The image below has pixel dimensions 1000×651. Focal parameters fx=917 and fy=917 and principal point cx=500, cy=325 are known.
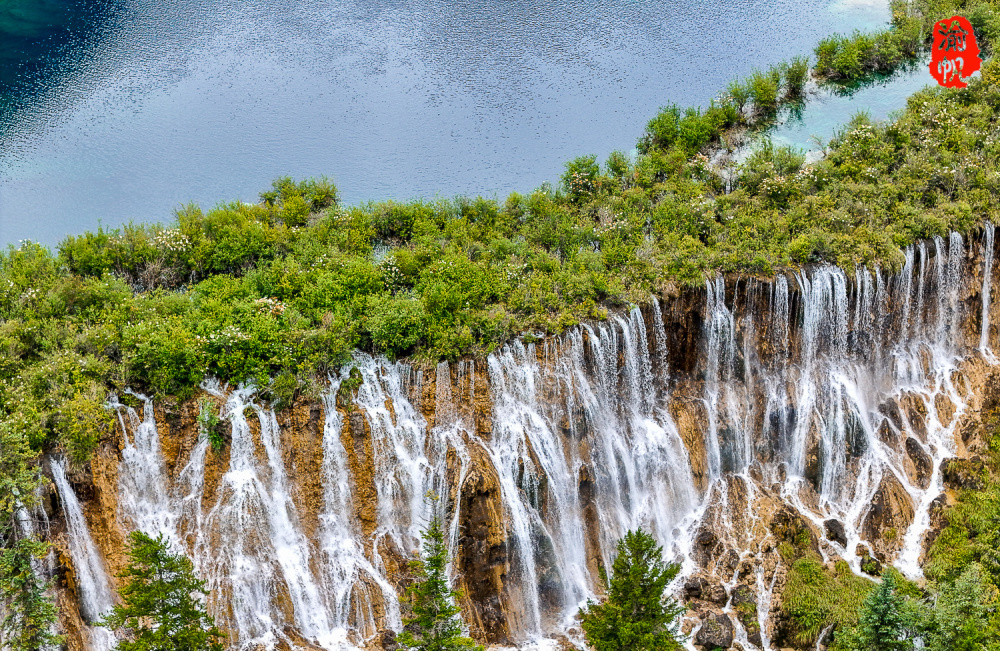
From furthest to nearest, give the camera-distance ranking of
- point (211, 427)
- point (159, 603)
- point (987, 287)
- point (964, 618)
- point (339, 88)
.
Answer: point (339, 88)
point (987, 287)
point (211, 427)
point (964, 618)
point (159, 603)

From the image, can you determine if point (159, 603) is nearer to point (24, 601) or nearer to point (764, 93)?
point (24, 601)

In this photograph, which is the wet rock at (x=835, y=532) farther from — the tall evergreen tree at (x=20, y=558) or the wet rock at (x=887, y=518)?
the tall evergreen tree at (x=20, y=558)

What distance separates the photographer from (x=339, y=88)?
4712cm

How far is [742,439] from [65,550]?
21.3 metres

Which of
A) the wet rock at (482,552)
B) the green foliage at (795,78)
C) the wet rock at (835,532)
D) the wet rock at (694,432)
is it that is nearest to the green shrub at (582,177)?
the wet rock at (694,432)

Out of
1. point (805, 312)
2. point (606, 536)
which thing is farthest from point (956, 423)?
point (606, 536)

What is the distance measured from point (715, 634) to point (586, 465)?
20.8 ft

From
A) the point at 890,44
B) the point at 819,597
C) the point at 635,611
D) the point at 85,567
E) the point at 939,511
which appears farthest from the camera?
the point at 890,44

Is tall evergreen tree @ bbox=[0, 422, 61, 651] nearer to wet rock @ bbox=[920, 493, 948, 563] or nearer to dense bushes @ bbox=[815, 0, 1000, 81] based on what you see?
wet rock @ bbox=[920, 493, 948, 563]

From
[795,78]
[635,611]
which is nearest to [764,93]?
[795,78]

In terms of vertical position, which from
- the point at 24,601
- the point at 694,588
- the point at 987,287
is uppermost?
the point at 987,287

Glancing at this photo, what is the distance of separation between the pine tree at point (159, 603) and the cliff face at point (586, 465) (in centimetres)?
431

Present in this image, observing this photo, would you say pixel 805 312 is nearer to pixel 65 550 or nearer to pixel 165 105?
pixel 65 550

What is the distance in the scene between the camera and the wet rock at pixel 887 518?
3092cm
